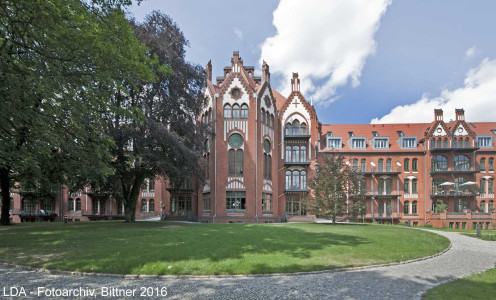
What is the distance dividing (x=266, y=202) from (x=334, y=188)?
9778mm

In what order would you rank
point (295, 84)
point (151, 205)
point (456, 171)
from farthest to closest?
point (151, 205), point (456, 171), point (295, 84)

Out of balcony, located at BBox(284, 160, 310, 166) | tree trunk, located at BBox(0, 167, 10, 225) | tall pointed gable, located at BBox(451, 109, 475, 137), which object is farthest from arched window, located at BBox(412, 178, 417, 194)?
tree trunk, located at BBox(0, 167, 10, 225)

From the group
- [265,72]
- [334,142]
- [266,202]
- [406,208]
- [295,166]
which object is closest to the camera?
[266,202]

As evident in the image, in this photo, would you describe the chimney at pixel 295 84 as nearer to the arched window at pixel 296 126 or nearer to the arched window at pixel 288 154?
the arched window at pixel 296 126

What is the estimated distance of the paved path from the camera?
7.36 meters

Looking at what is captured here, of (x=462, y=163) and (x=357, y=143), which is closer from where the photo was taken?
(x=462, y=163)

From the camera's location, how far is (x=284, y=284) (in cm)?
818

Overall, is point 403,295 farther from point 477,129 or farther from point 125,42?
point 477,129

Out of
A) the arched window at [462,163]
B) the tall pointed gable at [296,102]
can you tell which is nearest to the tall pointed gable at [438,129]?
the arched window at [462,163]

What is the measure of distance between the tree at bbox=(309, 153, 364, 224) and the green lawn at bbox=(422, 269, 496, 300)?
1816 cm

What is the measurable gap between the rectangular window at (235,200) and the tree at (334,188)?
8266 millimetres

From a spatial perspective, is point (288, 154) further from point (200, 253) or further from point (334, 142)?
point (200, 253)

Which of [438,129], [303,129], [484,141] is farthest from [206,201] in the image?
[484,141]

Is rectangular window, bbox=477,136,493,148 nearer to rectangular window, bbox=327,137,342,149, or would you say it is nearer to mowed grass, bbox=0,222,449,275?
rectangular window, bbox=327,137,342,149
